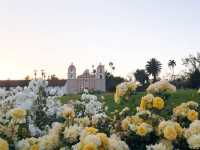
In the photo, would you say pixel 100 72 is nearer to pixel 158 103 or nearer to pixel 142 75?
pixel 142 75

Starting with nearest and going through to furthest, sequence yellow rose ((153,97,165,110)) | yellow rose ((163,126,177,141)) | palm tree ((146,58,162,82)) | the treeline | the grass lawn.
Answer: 1. yellow rose ((163,126,177,141))
2. yellow rose ((153,97,165,110))
3. the grass lawn
4. the treeline
5. palm tree ((146,58,162,82))

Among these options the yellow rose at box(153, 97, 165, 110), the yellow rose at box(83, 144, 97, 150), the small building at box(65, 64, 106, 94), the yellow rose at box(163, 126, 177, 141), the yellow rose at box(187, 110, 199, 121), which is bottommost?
the yellow rose at box(83, 144, 97, 150)

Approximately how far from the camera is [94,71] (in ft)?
296

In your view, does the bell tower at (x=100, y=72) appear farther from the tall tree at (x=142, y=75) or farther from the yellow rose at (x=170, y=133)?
the yellow rose at (x=170, y=133)

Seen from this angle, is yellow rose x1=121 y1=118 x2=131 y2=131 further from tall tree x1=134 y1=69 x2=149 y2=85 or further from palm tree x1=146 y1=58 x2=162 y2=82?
palm tree x1=146 y1=58 x2=162 y2=82

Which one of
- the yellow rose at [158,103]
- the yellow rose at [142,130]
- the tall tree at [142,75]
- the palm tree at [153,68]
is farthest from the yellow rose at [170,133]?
the palm tree at [153,68]

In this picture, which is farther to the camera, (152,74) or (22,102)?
(152,74)

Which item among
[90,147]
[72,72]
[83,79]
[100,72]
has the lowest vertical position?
[90,147]

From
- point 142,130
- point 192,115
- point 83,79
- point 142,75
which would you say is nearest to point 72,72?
point 83,79

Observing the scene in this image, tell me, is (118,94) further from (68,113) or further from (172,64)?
(172,64)

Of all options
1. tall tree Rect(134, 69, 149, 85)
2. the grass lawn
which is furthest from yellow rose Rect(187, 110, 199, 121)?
tall tree Rect(134, 69, 149, 85)

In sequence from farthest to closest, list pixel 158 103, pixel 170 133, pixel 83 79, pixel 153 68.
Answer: pixel 153 68
pixel 83 79
pixel 158 103
pixel 170 133

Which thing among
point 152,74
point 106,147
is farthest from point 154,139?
point 152,74

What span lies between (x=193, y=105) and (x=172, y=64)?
9673 cm
